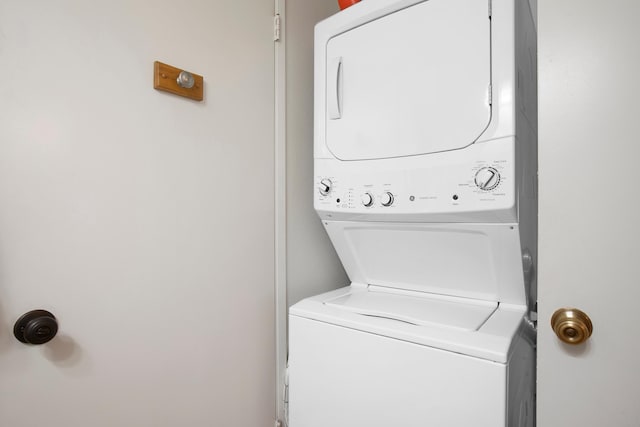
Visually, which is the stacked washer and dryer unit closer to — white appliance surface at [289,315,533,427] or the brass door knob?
white appliance surface at [289,315,533,427]

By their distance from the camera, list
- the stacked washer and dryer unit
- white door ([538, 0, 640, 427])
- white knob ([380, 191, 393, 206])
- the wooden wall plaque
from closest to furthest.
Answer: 1. white door ([538, 0, 640, 427])
2. the stacked washer and dryer unit
3. the wooden wall plaque
4. white knob ([380, 191, 393, 206])

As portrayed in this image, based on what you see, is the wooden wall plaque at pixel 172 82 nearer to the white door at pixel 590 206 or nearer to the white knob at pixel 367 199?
the white knob at pixel 367 199

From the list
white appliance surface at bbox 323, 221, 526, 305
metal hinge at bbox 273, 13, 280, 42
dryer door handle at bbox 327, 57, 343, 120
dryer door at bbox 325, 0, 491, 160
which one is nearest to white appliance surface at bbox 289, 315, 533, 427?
white appliance surface at bbox 323, 221, 526, 305

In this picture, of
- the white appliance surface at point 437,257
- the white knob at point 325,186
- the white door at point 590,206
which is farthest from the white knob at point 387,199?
the white door at point 590,206

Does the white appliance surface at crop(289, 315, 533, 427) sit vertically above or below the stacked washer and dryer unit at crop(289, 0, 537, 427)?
below

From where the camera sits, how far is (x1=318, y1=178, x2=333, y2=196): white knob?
1429mm

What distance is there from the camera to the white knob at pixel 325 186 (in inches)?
56.2

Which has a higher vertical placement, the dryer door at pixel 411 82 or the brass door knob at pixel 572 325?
the dryer door at pixel 411 82

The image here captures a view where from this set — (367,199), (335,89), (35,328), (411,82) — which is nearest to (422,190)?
(367,199)

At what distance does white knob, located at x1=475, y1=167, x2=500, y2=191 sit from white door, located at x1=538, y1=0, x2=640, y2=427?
191mm

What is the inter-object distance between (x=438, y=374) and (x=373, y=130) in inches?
34.1

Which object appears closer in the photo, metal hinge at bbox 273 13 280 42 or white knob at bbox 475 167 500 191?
white knob at bbox 475 167 500 191

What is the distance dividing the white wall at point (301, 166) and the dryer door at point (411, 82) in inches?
11.3

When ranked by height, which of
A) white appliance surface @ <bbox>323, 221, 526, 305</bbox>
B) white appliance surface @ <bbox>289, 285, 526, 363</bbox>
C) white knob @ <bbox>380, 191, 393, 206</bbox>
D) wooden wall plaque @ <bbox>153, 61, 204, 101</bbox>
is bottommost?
white appliance surface @ <bbox>289, 285, 526, 363</bbox>
